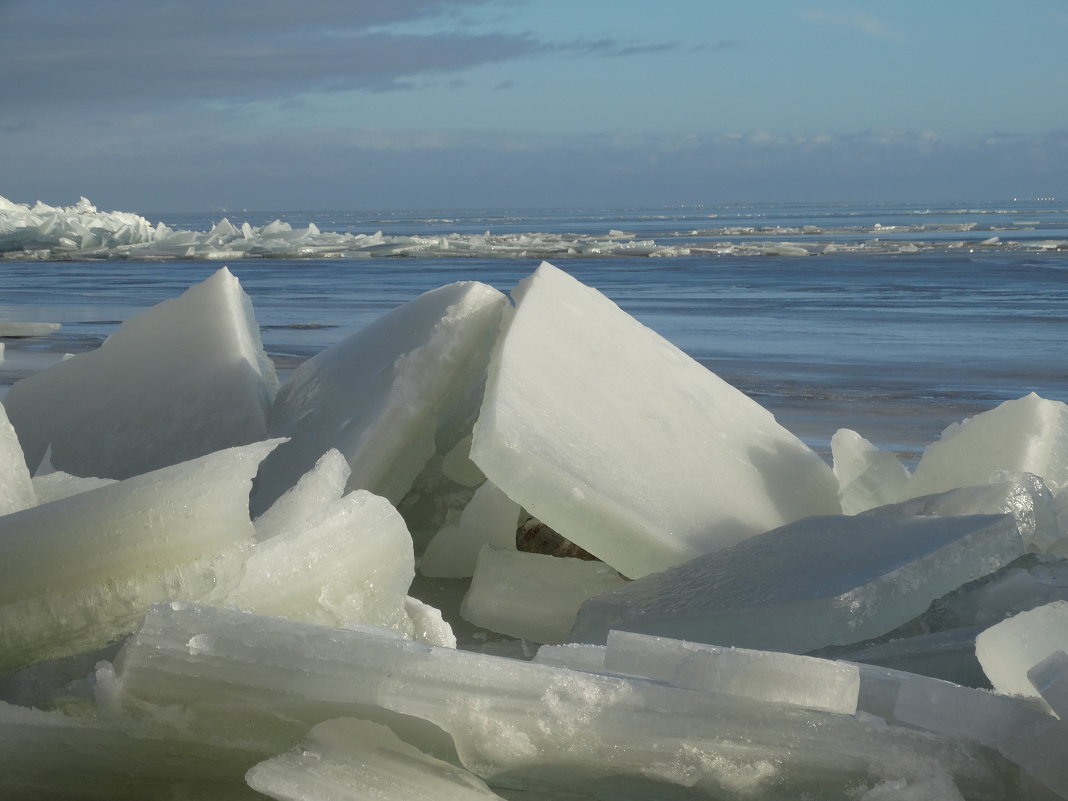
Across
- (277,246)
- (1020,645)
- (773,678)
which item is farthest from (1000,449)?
(277,246)

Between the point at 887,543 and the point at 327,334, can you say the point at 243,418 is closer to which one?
the point at 887,543

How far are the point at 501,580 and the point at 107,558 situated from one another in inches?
37.5

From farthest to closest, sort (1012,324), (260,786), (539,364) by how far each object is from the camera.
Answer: (1012,324) < (539,364) < (260,786)

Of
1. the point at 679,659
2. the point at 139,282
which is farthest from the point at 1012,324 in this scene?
the point at 139,282

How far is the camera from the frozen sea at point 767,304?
6.60 m

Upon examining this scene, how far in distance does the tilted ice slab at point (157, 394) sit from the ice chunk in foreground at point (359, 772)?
57.0 inches

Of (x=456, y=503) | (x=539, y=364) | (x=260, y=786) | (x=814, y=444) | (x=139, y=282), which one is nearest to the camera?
(x=260, y=786)

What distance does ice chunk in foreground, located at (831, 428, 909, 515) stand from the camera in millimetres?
2623

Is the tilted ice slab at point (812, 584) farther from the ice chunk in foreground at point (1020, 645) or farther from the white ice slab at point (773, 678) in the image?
the white ice slab at point (773, 678)

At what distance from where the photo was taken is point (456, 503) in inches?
102

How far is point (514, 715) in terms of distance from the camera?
124 centimetres

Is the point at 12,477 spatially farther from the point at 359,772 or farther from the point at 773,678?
the point at 773,678

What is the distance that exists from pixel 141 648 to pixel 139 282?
54.2 ft

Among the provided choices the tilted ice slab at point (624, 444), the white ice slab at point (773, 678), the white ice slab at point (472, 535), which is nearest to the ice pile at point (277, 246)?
the tilted ice slab at point (624, 444)
